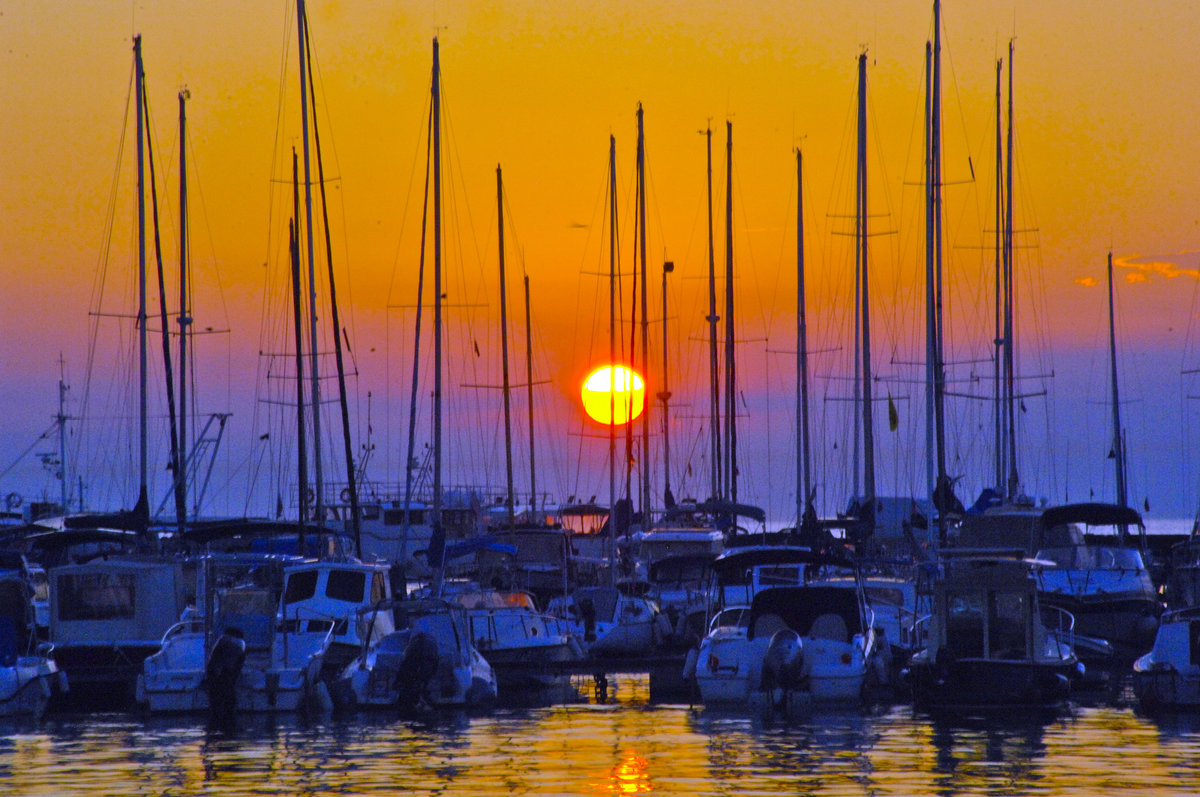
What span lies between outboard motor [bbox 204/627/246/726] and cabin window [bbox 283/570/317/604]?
19.5ft

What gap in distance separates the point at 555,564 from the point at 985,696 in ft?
70.7

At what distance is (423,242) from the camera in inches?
1753

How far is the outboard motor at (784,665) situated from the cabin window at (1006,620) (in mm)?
3490

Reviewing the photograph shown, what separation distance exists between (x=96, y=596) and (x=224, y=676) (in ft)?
24.8

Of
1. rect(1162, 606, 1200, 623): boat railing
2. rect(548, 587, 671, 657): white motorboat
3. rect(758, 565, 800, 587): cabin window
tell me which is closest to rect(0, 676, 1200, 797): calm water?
rect(1162, 606, 1200, 623): boat railing

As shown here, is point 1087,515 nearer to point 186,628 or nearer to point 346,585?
point 346,585

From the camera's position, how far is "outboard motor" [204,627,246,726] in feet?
95.3

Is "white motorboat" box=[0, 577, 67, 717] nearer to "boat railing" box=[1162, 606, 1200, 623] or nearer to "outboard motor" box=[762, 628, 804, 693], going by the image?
"outboard motor" box=[762, 628, 804, 693]

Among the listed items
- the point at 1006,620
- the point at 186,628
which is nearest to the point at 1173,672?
the point at 1006,620

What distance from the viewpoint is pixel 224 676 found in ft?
95.7

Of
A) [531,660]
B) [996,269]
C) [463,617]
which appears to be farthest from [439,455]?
[996,269]

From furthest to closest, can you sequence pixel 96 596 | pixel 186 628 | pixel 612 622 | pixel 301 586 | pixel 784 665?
pixel 612 622 → pixel 301 586 → pixel 96 596 → pixel 186 628 → pixel 784 665

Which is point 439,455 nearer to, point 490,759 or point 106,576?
point 106,576

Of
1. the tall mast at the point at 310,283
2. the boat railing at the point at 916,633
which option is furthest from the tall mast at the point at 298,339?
the boat railing at the point at 916,633
